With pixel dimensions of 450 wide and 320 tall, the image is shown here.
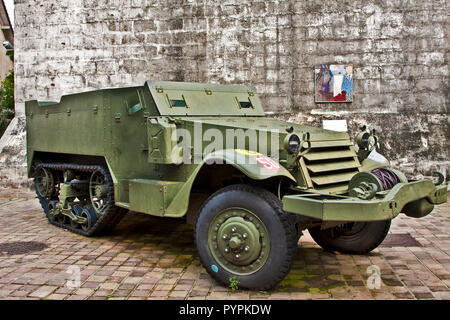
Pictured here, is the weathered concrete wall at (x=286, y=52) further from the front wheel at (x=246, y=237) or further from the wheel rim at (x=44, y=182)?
the front wheel at (x=246, y=237)

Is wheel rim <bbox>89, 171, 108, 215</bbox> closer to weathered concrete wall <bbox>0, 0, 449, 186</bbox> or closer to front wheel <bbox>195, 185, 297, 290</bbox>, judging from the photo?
front wheel <bbox>195, 185, 297, 290</bbox>

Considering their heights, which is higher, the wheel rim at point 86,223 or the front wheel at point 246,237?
the front wheel at point 246,237

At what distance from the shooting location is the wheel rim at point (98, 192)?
6055mm

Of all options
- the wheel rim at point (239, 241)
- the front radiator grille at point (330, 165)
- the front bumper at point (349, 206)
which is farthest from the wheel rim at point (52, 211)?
the front bumper at point (349, 206)

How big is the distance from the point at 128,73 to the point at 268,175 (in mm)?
7045

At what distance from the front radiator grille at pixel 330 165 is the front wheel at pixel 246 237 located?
0.59 m

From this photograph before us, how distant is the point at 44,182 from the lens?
7.34 m

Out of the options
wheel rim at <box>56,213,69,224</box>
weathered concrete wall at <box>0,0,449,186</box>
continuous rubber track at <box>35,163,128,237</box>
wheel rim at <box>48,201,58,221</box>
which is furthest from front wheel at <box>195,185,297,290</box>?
weathered concrete wall at <box>0,0,449,186</box>

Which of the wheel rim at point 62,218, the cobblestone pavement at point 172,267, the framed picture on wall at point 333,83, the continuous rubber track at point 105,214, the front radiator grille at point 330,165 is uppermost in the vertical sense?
the framed picture on wall at point 333,83

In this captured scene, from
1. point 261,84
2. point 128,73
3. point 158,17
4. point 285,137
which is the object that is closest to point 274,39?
point 261,84

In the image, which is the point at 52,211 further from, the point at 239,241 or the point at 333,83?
the point at 333,83

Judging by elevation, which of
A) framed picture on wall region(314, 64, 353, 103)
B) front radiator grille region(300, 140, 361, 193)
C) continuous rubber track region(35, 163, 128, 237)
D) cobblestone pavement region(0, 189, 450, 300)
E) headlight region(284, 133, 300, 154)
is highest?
framed picture on wall region(314, 64, 353, 103)

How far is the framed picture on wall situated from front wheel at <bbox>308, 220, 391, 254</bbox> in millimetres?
4876

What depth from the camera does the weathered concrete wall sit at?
9.71 m
